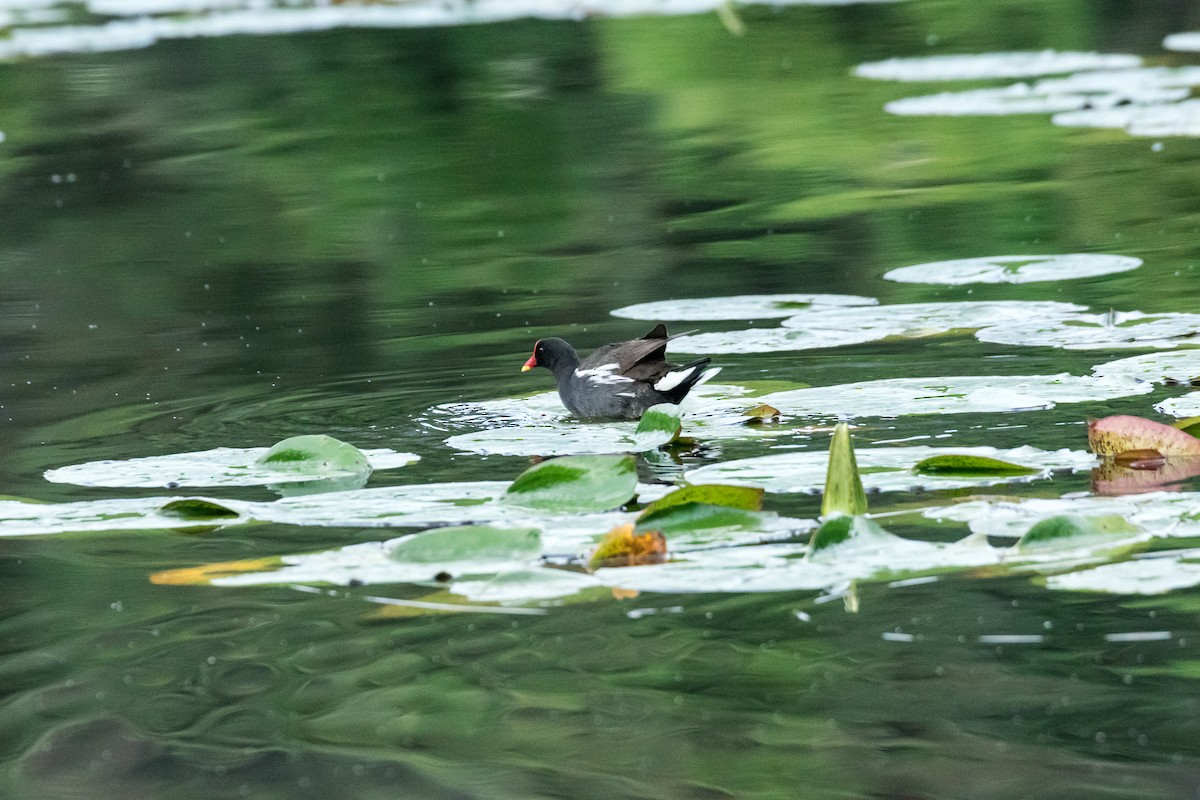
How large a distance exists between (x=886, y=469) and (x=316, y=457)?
5.15 feet

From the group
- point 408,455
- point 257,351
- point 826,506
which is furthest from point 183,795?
point 257,351

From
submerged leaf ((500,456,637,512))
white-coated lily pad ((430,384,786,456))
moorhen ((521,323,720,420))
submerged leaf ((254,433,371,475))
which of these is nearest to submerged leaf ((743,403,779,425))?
white-coated lily pad ((430,384,786,456))

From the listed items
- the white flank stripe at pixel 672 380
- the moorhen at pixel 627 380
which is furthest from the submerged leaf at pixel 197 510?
the white flank stripe at pixel 672 380

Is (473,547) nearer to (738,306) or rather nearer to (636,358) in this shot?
(636,358)

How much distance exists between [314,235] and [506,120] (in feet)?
15.8

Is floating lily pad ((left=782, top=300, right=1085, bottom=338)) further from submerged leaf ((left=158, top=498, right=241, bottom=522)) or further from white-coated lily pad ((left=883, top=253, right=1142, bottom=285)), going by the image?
submerged leaf ((left=158, top=498, right=241, bottom=522))

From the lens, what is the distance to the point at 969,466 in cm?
461

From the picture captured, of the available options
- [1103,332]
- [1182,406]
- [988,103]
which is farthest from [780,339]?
[988,103]

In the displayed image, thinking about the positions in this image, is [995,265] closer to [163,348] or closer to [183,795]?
[163,348]

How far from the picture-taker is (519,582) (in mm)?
3930

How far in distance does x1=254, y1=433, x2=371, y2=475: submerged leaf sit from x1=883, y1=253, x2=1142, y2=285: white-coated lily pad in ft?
11.4

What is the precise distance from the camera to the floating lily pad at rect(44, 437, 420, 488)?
5.11m

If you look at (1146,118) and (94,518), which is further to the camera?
(1146,118)

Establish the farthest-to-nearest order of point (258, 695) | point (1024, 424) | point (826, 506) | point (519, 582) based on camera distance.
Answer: point (1024, 424)
point (826, 506)
point (519, 582)
point (258, 695)
